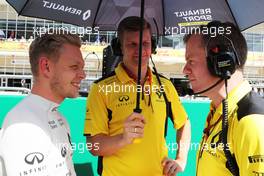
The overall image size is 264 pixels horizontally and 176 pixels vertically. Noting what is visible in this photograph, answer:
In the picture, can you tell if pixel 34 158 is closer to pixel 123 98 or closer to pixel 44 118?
pixel 44 118

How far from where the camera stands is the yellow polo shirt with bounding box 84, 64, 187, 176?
86.1 inches

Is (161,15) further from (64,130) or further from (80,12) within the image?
(64,130)

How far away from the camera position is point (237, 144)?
4.41 ft

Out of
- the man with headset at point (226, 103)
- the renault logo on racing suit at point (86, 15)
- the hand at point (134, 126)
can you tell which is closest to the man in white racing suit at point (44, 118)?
the hand at point (134, 126)

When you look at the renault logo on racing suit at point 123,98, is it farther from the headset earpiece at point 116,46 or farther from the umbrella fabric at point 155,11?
the umbrella fabric at point 155,11

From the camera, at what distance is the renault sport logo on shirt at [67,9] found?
2.59 meters

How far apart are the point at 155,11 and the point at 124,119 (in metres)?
1.05

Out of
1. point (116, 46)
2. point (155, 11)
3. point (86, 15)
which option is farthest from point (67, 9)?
point (155, 11)

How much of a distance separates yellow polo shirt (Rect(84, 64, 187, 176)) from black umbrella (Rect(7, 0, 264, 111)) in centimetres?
58

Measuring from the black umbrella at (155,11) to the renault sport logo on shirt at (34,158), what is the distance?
139 centimetres

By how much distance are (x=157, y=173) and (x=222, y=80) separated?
82 centimetres

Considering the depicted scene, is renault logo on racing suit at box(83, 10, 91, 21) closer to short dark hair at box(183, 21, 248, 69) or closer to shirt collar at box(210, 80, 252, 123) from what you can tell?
short dark hair at box(183, 21, 248, 69)

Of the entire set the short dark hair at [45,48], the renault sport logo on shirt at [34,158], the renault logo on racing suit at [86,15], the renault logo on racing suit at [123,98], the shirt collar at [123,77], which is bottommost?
the renault sport logo on shirt at [34,158]

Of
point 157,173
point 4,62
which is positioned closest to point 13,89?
point 157,173
